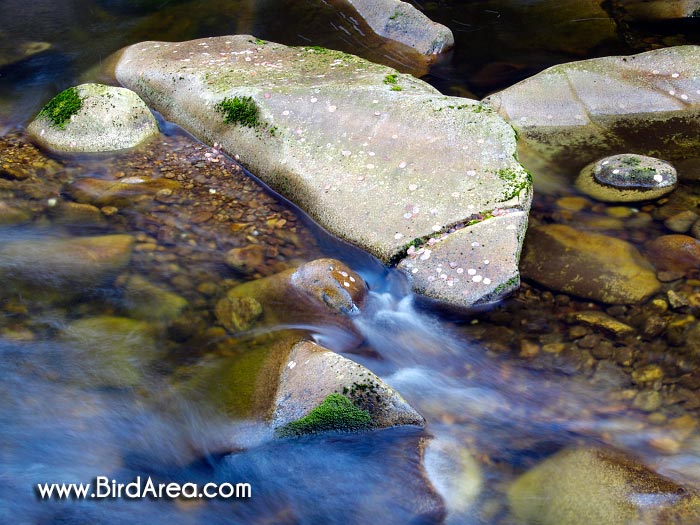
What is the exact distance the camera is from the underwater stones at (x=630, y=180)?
737 centimetres

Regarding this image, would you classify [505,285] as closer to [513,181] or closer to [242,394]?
[513,181]

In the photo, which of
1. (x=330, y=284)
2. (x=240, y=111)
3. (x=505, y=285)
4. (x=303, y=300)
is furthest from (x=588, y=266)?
(x=240, y=111)

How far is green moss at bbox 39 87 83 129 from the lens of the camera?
8227 millimetres

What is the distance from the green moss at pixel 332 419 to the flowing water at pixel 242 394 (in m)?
0.09

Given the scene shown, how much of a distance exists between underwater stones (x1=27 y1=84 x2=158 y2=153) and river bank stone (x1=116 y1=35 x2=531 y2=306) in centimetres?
63

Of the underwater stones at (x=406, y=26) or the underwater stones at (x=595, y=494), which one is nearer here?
the underwater stones at (x=595, y=494)

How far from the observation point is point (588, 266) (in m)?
6.42

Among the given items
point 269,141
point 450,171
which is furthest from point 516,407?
point 269,141

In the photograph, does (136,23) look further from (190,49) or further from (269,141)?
(269,141)

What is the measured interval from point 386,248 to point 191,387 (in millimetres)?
2290

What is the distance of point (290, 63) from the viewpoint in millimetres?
8828

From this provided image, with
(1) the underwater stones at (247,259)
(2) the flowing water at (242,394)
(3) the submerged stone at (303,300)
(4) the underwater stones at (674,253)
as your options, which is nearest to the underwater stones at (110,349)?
(2) the flowing water at (242,394)

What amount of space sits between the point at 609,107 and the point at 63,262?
23.6 feet

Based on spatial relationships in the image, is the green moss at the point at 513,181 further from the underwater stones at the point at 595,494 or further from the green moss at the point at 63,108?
the green moss at the point at 63,108
